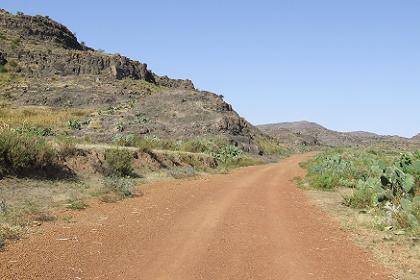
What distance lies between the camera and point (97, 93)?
65688 millimetres

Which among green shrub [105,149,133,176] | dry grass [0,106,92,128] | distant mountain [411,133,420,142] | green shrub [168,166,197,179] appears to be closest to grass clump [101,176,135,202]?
green shrub [105,149,133,176]

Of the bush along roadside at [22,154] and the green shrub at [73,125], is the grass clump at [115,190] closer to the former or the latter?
the bush along roadside at [22,154]

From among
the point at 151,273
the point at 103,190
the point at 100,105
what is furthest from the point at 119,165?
the point at 100,105

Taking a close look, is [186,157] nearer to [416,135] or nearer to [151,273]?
[151,273]

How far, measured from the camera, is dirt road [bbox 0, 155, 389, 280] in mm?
7566

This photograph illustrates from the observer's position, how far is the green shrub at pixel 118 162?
2096 centimetres

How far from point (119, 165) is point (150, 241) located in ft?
38.5

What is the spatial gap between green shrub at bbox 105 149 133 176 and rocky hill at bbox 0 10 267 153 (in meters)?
14.6

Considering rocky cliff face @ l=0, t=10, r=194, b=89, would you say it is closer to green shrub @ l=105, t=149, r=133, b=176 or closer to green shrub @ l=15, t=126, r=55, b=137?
green shrub @ l=15, t=126, r=55, b=137

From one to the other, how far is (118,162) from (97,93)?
153ft

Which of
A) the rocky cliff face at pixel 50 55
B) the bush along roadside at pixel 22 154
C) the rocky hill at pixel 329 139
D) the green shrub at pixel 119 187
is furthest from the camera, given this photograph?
the rocky hill at pixel 329 139

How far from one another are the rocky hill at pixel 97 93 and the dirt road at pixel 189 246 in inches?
958

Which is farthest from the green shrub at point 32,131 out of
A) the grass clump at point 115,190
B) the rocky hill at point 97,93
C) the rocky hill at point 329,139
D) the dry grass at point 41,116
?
the rocky hill at point 329,139

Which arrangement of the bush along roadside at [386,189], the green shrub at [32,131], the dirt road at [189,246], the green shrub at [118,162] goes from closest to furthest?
the dirt road at [189,246]
the bush along roadside at [386,189]
the green shrub at [118,162]
the green shrub at [32,131]
